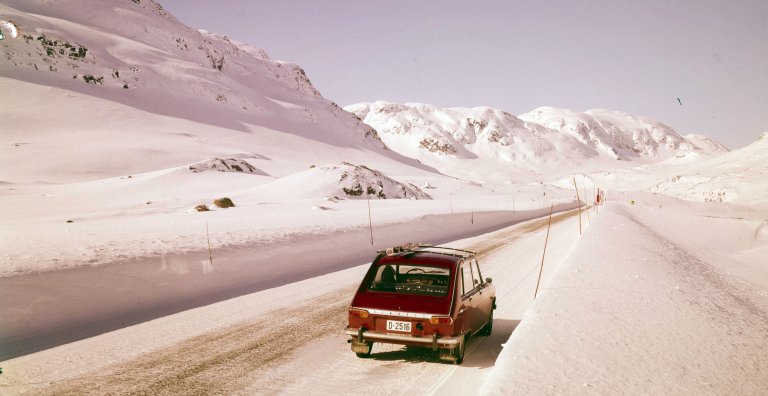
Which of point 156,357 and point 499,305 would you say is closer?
point 156,357

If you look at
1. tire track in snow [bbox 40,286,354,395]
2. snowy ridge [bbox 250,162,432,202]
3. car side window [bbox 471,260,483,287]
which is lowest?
tire track in snow [bbox 40,286,354,395]

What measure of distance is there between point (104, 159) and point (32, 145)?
46.5ft

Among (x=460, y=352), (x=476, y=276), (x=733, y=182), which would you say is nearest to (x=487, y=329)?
(x=476, y=276)

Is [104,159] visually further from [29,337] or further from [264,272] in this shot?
[29,337]

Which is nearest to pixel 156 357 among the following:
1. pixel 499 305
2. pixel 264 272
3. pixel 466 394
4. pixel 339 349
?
pixel 339 349

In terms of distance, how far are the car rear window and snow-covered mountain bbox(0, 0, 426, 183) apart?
256 ft

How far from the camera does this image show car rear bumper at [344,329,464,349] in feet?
23.2

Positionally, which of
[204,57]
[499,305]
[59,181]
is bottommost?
[499,305]

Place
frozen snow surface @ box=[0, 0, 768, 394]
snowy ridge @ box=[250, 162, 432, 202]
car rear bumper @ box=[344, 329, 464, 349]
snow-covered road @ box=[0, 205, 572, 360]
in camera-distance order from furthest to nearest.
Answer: snowy ridge @ box=[250, 162, 432, 202] → snow-covered road @ box=[0, 205, 572, 360] → car rear bumper @ box=[344, 329, 464, 349] → frozen snow surface @ box=[0, 0, 768, 394]

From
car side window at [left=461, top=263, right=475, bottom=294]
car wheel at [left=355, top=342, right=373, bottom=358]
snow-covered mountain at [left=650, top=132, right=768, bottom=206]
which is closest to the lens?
car wheel at [left=355, top=342, right=373, bottom=358]

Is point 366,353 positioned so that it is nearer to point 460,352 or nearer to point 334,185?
point 460,352

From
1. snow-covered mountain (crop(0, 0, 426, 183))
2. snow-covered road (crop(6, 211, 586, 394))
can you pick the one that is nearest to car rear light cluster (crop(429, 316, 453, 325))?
snow-covered road (crop(6, 211, 586, 394))

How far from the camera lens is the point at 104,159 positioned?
273 ft

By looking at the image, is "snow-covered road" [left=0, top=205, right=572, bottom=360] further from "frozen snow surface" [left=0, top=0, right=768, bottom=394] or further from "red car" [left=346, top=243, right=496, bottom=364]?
"red car" [left=346, top=243, right=496, bottom=364]
